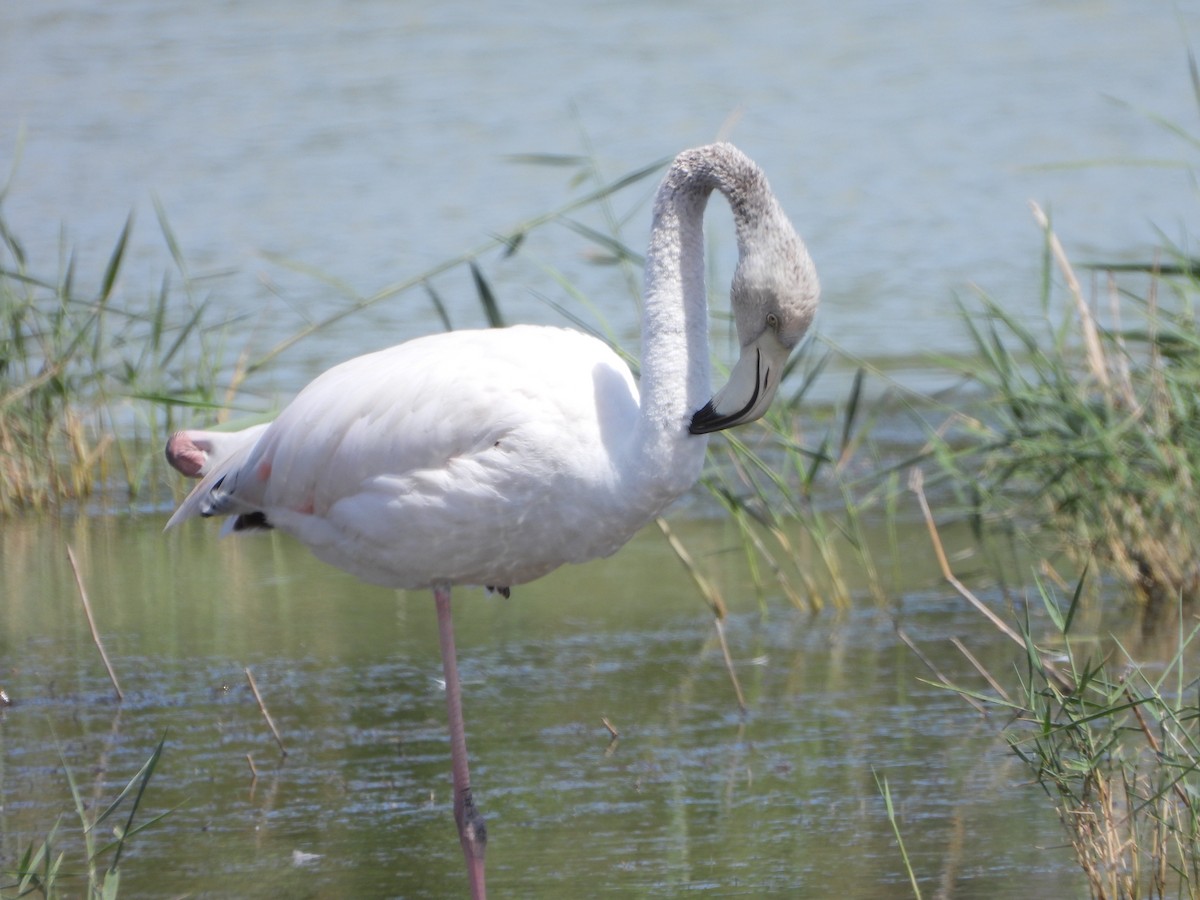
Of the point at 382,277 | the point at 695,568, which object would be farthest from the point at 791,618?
the point at 382,277

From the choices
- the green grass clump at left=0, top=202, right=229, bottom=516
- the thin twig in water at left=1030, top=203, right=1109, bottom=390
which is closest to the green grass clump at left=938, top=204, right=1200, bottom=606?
the thin twig in water at left=1030, top=203, right=1109, bottom=390

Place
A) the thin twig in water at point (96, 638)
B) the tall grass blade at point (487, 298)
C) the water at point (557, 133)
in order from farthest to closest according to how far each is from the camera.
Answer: the water at point (557, 133) < the tall grass blade at point (487, 298) < the thin twig in water at point (96, 638)

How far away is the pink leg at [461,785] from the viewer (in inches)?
149

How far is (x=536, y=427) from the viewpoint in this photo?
400cm

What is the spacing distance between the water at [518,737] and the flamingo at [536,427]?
0.42 meters

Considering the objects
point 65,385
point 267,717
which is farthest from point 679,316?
point 65,385

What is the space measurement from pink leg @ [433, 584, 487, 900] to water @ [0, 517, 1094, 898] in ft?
0.49

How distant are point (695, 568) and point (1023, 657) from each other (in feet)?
4.97

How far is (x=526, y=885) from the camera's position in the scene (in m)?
3.93

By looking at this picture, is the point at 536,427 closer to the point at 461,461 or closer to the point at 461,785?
the point at 461,461

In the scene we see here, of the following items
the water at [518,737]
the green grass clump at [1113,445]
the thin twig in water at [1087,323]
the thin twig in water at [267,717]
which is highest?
the thin twig in water at [1087,323]

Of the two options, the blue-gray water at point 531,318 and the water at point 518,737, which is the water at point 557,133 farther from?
the water at point 518,737

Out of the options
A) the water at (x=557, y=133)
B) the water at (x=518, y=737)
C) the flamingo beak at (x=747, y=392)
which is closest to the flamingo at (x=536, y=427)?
the flamingo beak at (x=747, y=392)

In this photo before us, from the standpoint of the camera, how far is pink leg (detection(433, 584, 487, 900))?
149 inches
